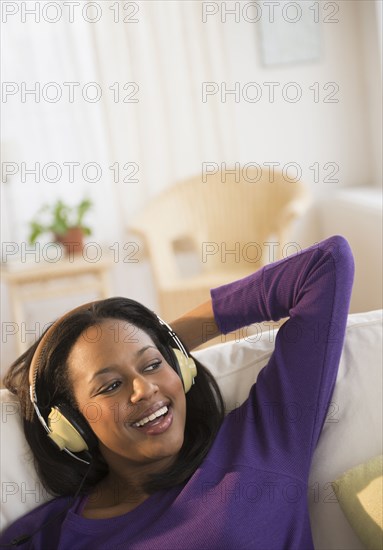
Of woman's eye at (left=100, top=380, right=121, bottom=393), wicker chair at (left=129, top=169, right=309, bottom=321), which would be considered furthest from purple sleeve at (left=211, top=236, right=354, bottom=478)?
wicker chair at (left=129, top=169, right=309, bottom=321)

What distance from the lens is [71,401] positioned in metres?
1.26

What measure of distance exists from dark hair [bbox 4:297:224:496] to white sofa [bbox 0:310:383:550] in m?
0.02

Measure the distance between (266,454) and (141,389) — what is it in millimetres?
218

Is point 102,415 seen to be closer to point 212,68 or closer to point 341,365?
point 341,365

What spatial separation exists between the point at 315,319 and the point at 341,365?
10cm

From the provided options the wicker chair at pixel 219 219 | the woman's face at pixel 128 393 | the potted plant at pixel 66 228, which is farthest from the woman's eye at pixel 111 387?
the potted plant at pixel 66 228

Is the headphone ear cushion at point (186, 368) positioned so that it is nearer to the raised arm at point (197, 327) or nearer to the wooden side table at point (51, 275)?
the raised arm at point (197, 327)

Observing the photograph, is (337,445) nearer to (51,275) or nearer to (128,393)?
(128,393)

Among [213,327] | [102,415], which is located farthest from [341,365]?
[102,415]

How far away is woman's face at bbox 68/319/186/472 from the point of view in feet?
3.96

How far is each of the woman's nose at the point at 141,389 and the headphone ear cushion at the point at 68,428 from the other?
10 centimetres

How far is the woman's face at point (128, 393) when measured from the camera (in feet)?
3.96

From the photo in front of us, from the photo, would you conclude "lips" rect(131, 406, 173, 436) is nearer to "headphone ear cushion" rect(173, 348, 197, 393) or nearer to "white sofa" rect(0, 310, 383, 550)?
"headphone ear cushion" rect(173, 348, 197, 393)

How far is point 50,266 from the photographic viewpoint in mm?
3369
